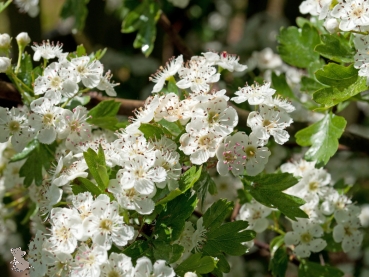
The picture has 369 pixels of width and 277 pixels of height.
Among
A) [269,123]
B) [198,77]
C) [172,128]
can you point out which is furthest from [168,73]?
[269,123]

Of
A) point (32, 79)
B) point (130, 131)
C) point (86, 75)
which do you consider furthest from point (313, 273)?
point (32, 79)

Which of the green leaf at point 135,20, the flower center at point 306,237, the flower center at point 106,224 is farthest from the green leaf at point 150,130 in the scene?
the green leaf at point 135,20

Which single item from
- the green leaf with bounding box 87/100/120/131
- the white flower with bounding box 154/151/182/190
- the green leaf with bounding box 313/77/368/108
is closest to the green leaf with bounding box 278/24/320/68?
the green leaf with bounding box 313/77/368/108

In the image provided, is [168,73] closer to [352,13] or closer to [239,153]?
[239,153]

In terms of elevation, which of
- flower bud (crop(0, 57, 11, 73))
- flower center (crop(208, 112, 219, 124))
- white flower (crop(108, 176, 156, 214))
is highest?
flower bud (crop(0, 57, 11, 73))

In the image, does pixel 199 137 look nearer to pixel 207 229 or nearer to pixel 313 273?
pixel 207 229

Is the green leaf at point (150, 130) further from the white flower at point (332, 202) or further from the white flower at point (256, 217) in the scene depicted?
the white flower at point (332, 202)

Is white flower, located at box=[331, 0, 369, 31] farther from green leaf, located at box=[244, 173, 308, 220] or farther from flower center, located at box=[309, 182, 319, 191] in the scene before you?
flower center, located at box=[309, 182, 319, 191]
